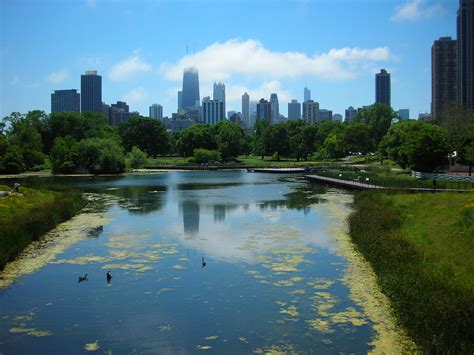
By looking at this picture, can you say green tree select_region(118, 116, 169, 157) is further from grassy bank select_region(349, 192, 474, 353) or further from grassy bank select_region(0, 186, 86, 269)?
grassy bank select_region(349, 192, 474, 353)

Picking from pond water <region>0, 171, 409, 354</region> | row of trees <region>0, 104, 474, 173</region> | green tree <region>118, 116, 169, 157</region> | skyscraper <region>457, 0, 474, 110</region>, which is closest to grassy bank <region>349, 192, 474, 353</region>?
pond water <region>0, 171, 409, 354</region>

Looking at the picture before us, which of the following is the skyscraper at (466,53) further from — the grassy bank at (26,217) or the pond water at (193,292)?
the grassy bank at (26,217)

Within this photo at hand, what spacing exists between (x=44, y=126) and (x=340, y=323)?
122382 mm

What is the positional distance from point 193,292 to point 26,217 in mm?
15368

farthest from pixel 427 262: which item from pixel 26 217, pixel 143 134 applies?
pixel 143 134

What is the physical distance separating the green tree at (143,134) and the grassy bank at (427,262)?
11045 cm

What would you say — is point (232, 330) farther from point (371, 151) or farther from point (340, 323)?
point (371, 151)

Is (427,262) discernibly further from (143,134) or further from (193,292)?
(143,134)

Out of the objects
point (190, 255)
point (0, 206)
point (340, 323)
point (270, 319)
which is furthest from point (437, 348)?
point (0, 206)

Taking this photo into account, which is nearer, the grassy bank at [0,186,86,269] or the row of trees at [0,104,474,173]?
the grassy bank at [0,186,86,269]

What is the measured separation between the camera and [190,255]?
24422 millimetres

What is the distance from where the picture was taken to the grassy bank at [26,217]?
79.4ft

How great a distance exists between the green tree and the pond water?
108223 mm

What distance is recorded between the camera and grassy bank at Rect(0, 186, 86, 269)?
24.2 m
